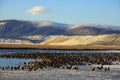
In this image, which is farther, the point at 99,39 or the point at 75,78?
the point at 99,39

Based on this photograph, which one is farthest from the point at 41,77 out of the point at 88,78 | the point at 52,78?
the point at 88,78

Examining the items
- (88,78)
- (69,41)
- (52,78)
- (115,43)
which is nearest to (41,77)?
(52,78)

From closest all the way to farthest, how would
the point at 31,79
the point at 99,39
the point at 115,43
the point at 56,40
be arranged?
the point at 31,79 → the point at 115,43 → the point at 99,39 → the point at 56,40

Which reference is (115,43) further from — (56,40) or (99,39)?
(56,40)

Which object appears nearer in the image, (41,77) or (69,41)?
(41,77)

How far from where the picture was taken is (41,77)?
23.5m

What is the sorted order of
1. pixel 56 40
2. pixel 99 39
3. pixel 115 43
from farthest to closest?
pixel 56 40 < pixel 99 39 < pixel 115 43

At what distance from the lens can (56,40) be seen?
16088 cm

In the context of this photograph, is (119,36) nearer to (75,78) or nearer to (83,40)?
(83,40)

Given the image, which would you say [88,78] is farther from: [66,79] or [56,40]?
[56,40]

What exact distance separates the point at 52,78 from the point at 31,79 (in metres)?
1.39

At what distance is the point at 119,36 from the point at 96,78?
404 feet

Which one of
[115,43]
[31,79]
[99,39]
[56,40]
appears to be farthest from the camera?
[56,40]

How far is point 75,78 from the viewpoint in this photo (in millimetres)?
23375
